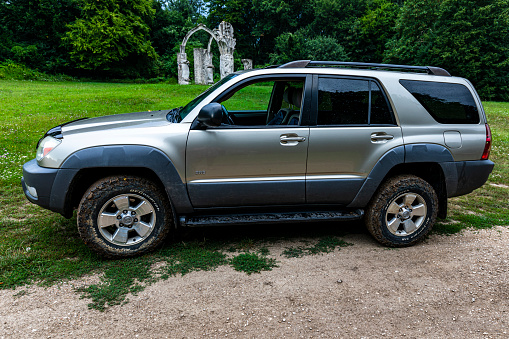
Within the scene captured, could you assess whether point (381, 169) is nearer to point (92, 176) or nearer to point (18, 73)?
point (92, 176)

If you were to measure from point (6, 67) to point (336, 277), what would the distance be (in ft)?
120

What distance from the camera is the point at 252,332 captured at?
2703 millimetres

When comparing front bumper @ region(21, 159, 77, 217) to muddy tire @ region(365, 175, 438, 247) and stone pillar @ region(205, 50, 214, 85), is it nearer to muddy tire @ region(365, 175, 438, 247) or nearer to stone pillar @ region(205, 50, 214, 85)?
muddy tire @ region(365, 175, 438, 247)

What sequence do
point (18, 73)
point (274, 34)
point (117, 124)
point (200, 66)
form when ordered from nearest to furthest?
1. point (117, 124)
2. point (200, 66)
3. point (18, 73)
4. point (274, 34)

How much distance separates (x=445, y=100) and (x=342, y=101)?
125 centimetres

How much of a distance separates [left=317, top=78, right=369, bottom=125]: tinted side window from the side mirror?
3.65ft

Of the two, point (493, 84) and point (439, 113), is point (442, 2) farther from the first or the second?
point (439, 113)

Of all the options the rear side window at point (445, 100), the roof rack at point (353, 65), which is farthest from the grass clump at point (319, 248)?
the roof rack at point (353, 65)

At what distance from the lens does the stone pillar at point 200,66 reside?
89.5ft

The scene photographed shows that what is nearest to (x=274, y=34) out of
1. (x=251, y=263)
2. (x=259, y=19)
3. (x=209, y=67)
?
(x=259, y=19)

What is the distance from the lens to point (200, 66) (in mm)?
28125

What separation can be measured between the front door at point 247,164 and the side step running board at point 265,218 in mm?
134

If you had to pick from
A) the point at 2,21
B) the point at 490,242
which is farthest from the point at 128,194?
the point at 2,21

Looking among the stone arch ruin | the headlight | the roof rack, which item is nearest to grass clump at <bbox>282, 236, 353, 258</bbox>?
the roof rack
